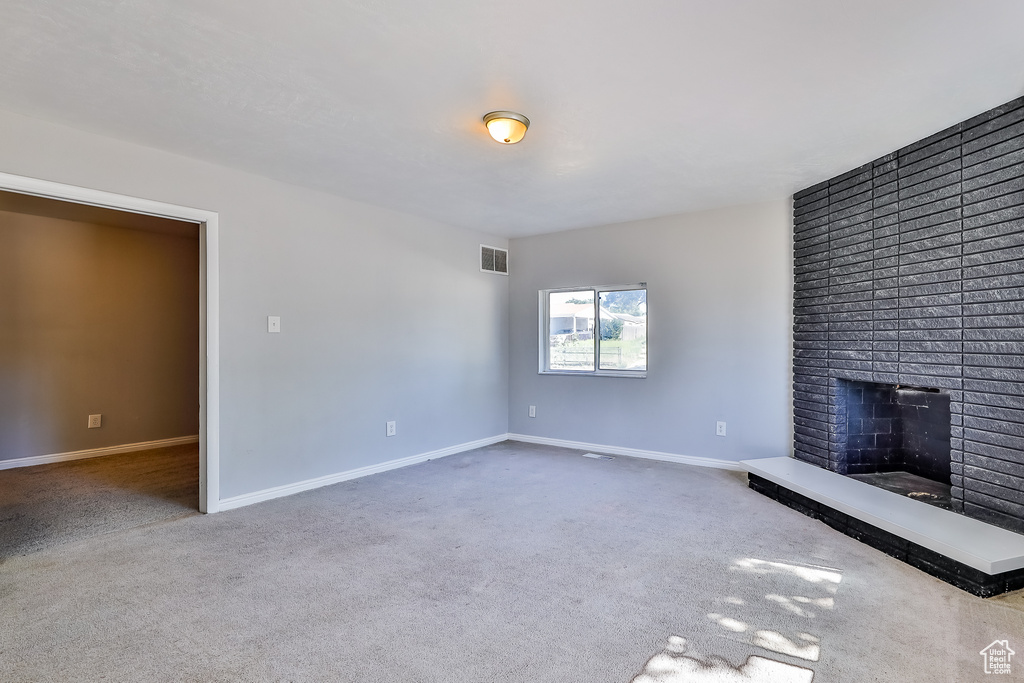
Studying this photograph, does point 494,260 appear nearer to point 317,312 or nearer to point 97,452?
point 317,312

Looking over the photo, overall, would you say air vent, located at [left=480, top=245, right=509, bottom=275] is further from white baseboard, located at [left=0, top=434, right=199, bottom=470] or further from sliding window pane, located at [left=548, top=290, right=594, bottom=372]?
white baseboard, located at [left=0, top=434, right=199, bottom=470]

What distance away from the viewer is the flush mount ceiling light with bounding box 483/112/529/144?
101 inches

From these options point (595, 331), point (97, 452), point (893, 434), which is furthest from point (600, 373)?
point (97, 452)

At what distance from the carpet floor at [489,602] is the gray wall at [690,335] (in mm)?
1176

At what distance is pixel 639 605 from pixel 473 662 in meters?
0.78

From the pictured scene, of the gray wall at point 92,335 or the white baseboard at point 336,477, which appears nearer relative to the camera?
the white baseboard at point 336,477

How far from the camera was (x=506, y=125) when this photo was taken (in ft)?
8.47

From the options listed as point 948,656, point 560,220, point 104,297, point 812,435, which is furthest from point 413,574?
point 104,297

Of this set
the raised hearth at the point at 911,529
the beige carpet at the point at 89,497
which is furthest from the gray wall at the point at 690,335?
the beige carpet at the point at 89,497

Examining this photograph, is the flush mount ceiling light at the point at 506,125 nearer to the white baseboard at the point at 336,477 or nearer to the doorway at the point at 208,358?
the doorway at the point at 208,358

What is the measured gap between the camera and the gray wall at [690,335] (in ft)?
13.9

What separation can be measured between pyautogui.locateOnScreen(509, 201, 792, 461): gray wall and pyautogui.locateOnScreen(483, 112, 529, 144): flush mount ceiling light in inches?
99.0

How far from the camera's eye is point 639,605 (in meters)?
2.15

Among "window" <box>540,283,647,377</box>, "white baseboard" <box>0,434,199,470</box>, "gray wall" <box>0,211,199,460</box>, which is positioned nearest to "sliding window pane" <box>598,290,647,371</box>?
"window" <box>540,283,647,377</box>
